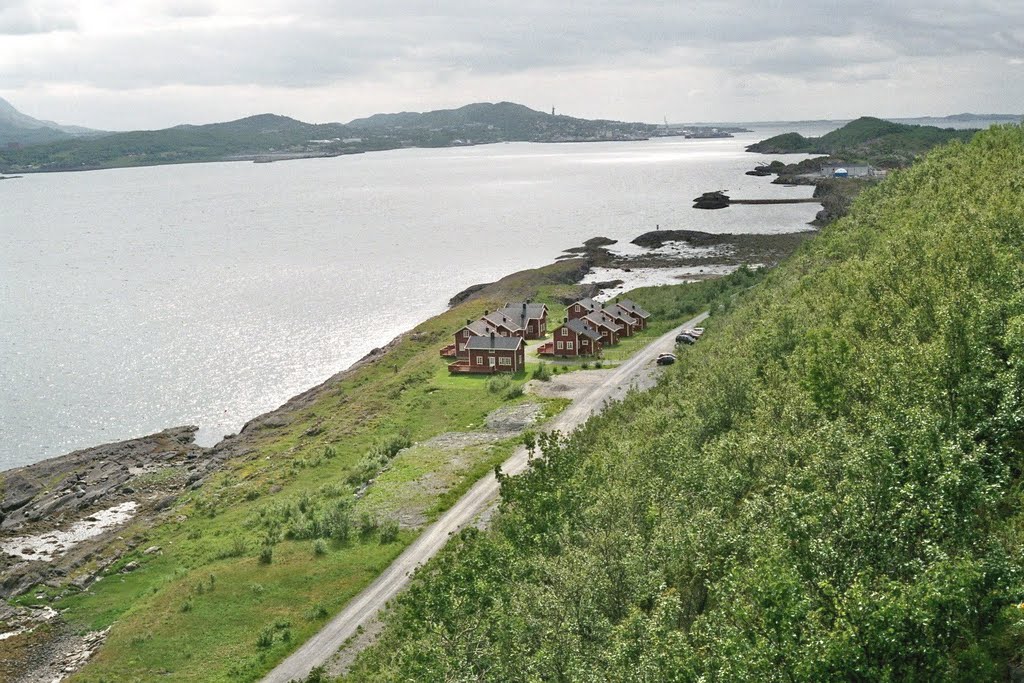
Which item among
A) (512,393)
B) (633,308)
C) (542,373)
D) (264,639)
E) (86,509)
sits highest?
(633,308)

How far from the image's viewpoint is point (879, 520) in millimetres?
17984

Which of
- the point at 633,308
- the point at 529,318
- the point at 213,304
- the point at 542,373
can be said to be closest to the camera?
the point at 542,373

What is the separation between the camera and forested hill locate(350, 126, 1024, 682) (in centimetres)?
1565

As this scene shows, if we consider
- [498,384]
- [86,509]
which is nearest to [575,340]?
[498,384]

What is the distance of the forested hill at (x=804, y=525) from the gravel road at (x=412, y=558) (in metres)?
2.39

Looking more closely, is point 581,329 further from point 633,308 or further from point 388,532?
point 388,532

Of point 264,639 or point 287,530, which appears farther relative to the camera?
point 287,530

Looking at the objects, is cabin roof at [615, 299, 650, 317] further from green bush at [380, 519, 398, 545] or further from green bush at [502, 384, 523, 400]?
green bush at [380, 519, 398, 545]

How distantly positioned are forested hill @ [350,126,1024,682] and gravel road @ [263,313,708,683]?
2386 mm

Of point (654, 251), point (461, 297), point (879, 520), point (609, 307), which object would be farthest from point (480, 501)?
point (654, 251)

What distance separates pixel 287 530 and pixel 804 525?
3619 centimetres

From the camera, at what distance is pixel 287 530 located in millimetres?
47781

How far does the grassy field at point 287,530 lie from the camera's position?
37750 millimetres

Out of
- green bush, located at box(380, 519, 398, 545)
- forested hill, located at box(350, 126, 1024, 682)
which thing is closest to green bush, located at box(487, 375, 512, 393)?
green bush, located at box(380, 519, 398, 545)
